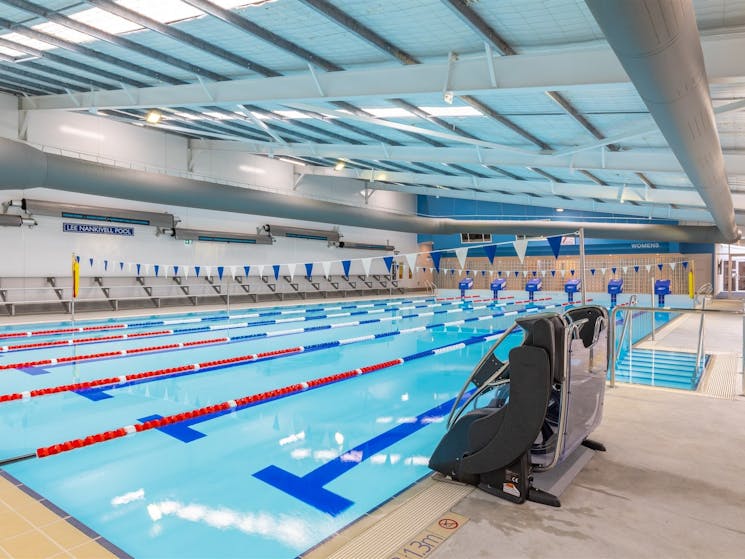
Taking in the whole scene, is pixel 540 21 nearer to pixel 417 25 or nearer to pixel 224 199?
pixel 417 25

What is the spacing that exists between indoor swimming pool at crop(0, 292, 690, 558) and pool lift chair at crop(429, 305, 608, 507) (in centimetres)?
63

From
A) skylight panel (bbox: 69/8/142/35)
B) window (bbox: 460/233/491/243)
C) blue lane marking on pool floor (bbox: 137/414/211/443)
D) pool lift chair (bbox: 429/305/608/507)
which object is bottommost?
blue lane marking on pool floor (bbox: 137/414/211/443)

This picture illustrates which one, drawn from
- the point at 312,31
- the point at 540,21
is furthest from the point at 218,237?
the point at 540,21

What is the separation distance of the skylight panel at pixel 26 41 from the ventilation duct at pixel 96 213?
5.30 m

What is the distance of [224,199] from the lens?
44.3 feet

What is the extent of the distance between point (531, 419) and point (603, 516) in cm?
56

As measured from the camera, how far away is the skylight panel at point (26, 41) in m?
7.61

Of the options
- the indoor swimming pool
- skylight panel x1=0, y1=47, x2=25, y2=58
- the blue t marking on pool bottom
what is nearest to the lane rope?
the indoor swimming pool

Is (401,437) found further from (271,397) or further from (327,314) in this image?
(327,314)

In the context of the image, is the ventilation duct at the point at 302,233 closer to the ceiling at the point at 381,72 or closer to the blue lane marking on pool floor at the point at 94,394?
the ceiling at the point at 381,72

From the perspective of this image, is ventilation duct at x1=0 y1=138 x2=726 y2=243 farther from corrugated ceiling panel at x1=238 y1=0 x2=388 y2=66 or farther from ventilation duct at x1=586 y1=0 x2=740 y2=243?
ventilation duct at x1=586 y1=0 x2=740 y2=243

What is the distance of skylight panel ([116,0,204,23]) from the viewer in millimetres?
5905

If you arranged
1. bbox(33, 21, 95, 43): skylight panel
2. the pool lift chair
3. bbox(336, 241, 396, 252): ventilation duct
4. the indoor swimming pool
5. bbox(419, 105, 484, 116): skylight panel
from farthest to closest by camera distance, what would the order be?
bbox(336, 241, 396, 252): ventilation duct, bbox(419, 105, 484, 116): skylight panel, bbox(33, 21, 95, 43): skylight panel, the indoor swimming pool, the pool lift chair

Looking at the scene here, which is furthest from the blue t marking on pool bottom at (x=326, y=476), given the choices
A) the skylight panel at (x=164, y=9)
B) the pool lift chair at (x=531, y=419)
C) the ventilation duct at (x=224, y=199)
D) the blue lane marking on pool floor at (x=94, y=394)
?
the ventilation duct at (x=224, y=199)
